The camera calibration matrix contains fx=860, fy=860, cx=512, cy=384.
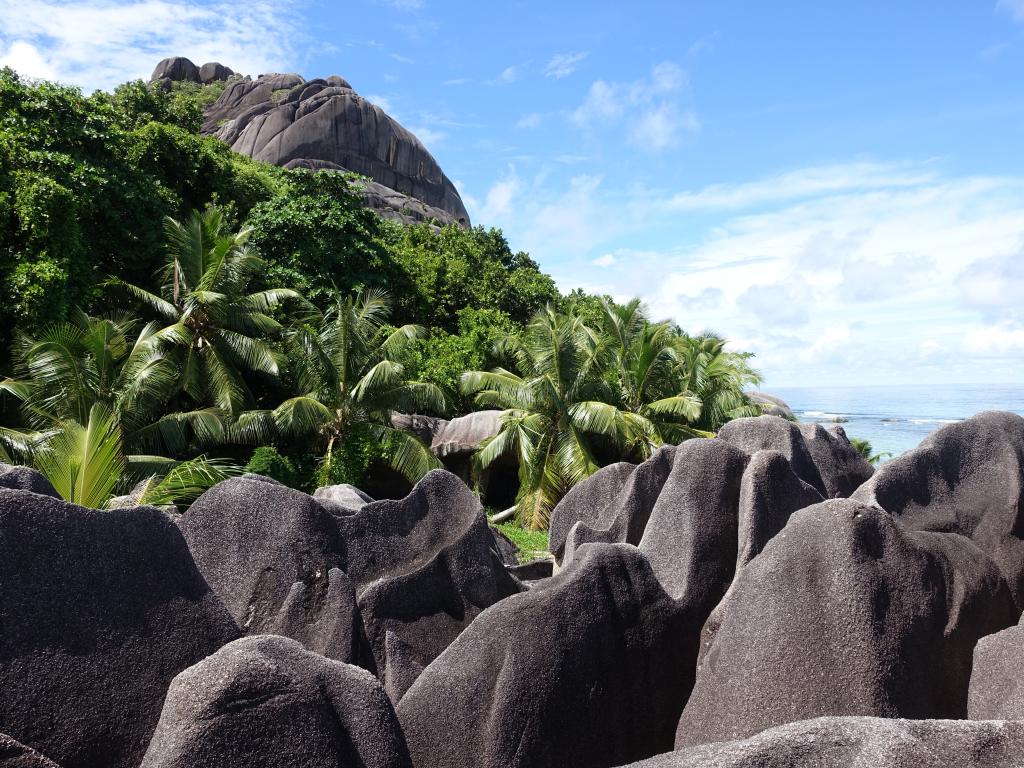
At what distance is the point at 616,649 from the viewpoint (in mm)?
4828

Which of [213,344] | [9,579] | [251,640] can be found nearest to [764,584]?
[251,640]

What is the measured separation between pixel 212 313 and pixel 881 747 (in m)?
17.4

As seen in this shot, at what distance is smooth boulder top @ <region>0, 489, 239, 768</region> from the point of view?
133 inches

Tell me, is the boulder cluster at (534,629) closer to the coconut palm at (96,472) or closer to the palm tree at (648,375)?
the coconut palm at (96,472)

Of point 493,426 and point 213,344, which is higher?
point 213,344

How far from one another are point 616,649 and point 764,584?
3.03ft

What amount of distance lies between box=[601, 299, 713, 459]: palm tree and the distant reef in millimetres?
23555

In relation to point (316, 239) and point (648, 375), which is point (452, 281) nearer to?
point (316, 239)

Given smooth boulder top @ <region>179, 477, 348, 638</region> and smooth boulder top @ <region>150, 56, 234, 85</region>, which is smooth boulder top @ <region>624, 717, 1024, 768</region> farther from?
smooth boulder top @ <region>150, 56, 234, 85</region>

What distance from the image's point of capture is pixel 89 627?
11.7 feet

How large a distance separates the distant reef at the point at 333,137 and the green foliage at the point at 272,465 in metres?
27.3

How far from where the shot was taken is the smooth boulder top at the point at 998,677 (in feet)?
13.6

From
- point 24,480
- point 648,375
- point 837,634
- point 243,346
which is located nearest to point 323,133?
point 243,346

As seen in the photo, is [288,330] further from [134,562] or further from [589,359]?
[134,562]
